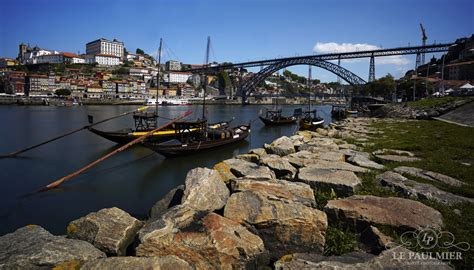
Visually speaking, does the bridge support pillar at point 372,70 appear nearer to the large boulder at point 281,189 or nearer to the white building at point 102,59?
the large boulder at point 281,189

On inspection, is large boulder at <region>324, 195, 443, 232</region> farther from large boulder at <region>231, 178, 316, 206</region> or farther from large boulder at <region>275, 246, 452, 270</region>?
large boulder at <region>275, 246, 452, 270</region>

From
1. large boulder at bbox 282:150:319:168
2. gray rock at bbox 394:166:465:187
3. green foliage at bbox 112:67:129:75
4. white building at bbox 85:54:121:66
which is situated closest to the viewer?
gray rock at bbox 394:166:465:187

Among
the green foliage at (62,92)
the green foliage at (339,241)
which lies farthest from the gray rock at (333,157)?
the green foliage at (62,92)

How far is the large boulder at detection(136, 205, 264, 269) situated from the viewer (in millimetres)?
2953

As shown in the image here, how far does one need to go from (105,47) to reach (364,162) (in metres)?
189

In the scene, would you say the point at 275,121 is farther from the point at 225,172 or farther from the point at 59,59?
the point at 59,59

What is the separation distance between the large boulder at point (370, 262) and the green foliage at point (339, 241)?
0.38 m

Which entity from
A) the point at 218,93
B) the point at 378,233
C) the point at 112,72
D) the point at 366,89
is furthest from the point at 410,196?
the point at 112,72

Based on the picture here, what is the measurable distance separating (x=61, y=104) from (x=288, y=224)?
10062 centimetres

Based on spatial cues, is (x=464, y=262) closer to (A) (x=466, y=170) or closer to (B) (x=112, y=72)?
(A) (x=466, y=170)

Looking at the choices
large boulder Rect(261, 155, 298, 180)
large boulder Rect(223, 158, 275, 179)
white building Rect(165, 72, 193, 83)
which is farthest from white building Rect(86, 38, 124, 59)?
large boulder Rect(261, 155, 298, 180)

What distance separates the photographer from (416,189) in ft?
14.8

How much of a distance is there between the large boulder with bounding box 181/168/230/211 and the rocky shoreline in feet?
0.05

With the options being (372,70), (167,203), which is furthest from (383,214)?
(372,70)
